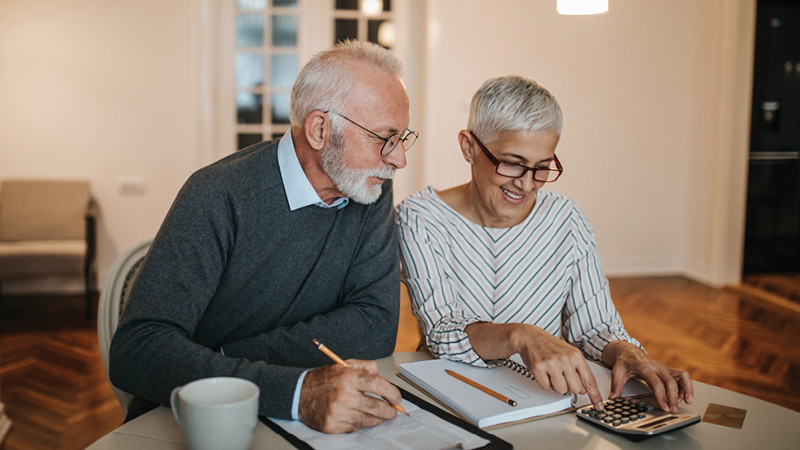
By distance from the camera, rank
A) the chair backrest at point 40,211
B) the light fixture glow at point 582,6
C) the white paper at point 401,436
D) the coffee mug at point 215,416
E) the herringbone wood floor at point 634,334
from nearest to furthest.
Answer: the coffee mug at point 215,416 → the white paper at point 401,436 → the light fixture glow at point 582,6 → the herringbone wood floor at point 634,334 → the chair backrest at point 40,211

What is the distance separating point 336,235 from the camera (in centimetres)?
150

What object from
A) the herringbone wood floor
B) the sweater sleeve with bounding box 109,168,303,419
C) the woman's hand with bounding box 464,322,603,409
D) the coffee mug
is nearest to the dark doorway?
the herringbone wood floor

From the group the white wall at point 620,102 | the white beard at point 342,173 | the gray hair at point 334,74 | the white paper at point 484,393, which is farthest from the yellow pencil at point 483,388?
the white wall at point 620,102

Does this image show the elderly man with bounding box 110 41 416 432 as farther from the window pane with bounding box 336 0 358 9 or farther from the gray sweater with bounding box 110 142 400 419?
the window pane with bounding box 336 0 358 9

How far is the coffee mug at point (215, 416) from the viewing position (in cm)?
83

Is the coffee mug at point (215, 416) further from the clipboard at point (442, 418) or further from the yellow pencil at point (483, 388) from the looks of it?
the yellow pencil at point (483, 388)

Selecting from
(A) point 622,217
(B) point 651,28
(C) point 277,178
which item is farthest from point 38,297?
(B) point 651,28

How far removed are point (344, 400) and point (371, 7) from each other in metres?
5.37

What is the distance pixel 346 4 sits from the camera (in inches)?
231

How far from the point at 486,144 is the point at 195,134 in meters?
4.22

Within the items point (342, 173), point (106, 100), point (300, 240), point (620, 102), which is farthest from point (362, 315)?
point (620, 102)

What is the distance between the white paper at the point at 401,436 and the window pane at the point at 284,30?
525 centimetres

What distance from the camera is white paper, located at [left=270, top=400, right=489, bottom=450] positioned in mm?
940

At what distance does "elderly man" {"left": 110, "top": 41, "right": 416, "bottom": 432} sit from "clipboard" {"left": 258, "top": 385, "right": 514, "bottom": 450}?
0.95ft
